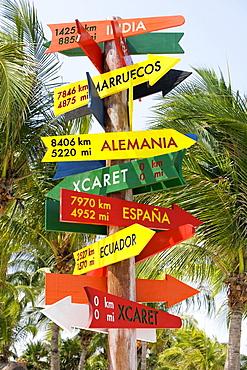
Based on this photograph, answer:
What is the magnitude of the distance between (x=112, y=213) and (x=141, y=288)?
72 cm

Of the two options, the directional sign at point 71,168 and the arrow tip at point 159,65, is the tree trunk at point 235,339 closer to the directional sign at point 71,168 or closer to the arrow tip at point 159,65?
the directional sign at point 71,168

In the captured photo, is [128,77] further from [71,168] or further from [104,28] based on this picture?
[71,168]

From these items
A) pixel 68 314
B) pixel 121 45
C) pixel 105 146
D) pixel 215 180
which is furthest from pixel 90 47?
pixel 215 180

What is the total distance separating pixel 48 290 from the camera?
439 centimetres

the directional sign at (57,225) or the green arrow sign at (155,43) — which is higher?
the green arrow sign at (155,43)

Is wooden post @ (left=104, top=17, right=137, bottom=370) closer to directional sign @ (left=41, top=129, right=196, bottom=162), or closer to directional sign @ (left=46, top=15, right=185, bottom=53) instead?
directional sign @ (left=41, top=129, right=196, bottom=162)

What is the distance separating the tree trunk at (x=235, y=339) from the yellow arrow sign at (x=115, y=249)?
555 centimetres

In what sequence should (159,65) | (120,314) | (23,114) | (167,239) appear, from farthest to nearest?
(23,114) → (159,65) → (167,239) → (120,314)

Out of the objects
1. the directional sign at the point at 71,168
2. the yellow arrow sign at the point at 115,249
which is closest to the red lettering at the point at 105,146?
the directional sign at the point at 71,168

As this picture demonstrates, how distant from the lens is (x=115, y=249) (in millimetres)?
4484

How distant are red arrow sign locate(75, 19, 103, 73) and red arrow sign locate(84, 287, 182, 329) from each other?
223 cm

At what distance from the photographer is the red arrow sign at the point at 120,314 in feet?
12.8

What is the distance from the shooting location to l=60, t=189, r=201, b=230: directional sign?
14.4 ft

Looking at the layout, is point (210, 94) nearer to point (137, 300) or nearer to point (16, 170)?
point (16, 170)
